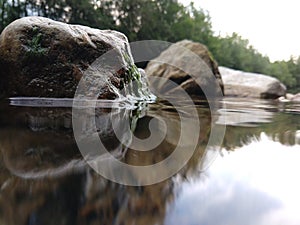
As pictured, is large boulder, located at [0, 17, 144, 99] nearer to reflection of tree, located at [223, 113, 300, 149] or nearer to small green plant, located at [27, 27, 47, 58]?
small green plant, located at [27, 27, 47, 58]

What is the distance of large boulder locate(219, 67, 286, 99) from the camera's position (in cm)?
977

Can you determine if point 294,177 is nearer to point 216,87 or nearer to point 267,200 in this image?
point 267,200

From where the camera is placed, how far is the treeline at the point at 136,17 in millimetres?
11836

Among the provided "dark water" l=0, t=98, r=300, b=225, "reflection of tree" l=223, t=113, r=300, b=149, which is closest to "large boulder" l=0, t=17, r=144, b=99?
"dark water" l=0, t=98, r=300, b=225

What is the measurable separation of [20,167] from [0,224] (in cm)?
43

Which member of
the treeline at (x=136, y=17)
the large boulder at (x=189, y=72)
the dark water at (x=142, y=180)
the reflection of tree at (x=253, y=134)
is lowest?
the reflection of tree at (x=253, y=134)

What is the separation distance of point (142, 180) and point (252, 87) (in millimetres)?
9697

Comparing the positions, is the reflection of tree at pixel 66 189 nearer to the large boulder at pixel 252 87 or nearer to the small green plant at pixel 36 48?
the small green plant at pixel 36 48

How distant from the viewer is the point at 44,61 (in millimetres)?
3266

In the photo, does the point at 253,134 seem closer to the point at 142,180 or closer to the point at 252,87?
the point at 142,180

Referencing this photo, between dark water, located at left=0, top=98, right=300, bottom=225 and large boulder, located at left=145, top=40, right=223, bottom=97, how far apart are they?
Result: 206 inches

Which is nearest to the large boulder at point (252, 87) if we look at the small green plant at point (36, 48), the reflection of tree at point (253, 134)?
the reflection of tree at point (253, 134)

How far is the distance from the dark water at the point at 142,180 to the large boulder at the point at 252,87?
8498 millimetres

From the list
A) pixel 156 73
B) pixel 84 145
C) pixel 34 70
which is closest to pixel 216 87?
pixel 156 73
